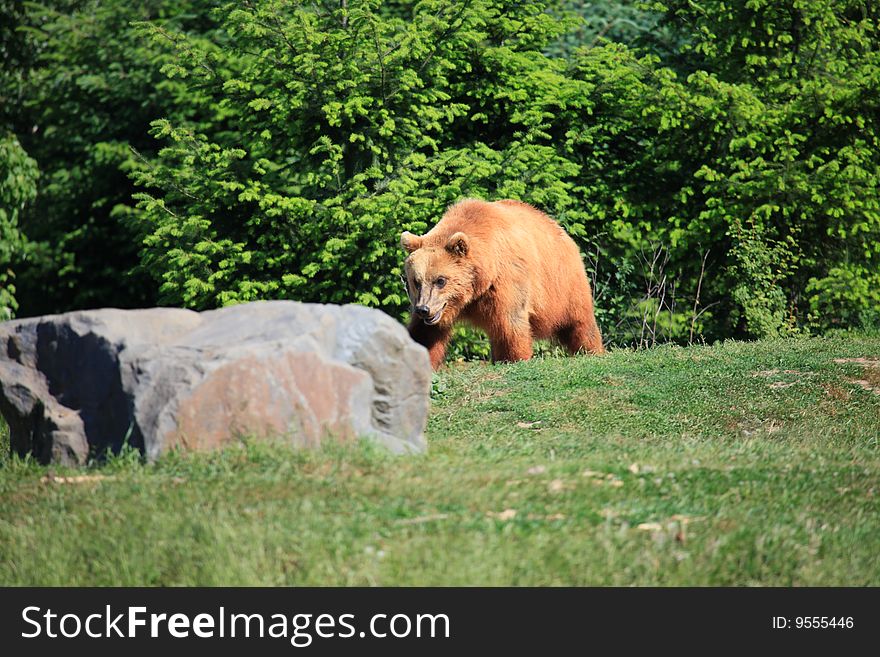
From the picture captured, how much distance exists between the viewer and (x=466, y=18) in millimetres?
14352

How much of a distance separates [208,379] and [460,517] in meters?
1.68

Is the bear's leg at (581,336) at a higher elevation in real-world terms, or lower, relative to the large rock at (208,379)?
lower

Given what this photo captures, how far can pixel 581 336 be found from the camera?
12.4 m

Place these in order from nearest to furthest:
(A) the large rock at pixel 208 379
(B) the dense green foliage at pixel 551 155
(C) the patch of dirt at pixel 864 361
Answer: (A) the large rock at pixel 208 379, (C) the patch of dirt at pixel 864 361, (B) the dense green foliage at pixel 551 155

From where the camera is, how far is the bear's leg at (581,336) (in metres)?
12.3

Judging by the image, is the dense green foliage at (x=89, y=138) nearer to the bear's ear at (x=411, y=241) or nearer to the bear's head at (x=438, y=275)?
the bear's ear at (x=411, y=241)

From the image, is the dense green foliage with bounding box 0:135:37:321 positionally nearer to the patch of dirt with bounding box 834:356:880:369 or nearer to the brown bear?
the brown bear

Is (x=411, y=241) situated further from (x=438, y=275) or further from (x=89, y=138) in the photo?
(x=89, y=138)

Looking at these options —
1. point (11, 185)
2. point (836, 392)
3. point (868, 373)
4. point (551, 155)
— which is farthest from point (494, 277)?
point (11, 185)

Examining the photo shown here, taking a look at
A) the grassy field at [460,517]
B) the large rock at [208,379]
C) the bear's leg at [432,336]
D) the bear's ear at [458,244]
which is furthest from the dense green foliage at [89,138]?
the grassy field at [460,517]

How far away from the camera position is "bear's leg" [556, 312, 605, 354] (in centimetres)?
1234

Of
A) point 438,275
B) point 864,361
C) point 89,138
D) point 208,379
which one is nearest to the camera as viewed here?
point 208,379

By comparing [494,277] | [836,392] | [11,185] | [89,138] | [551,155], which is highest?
[89,138]

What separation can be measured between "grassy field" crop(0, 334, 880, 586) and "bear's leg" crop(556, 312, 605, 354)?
4.86 m
